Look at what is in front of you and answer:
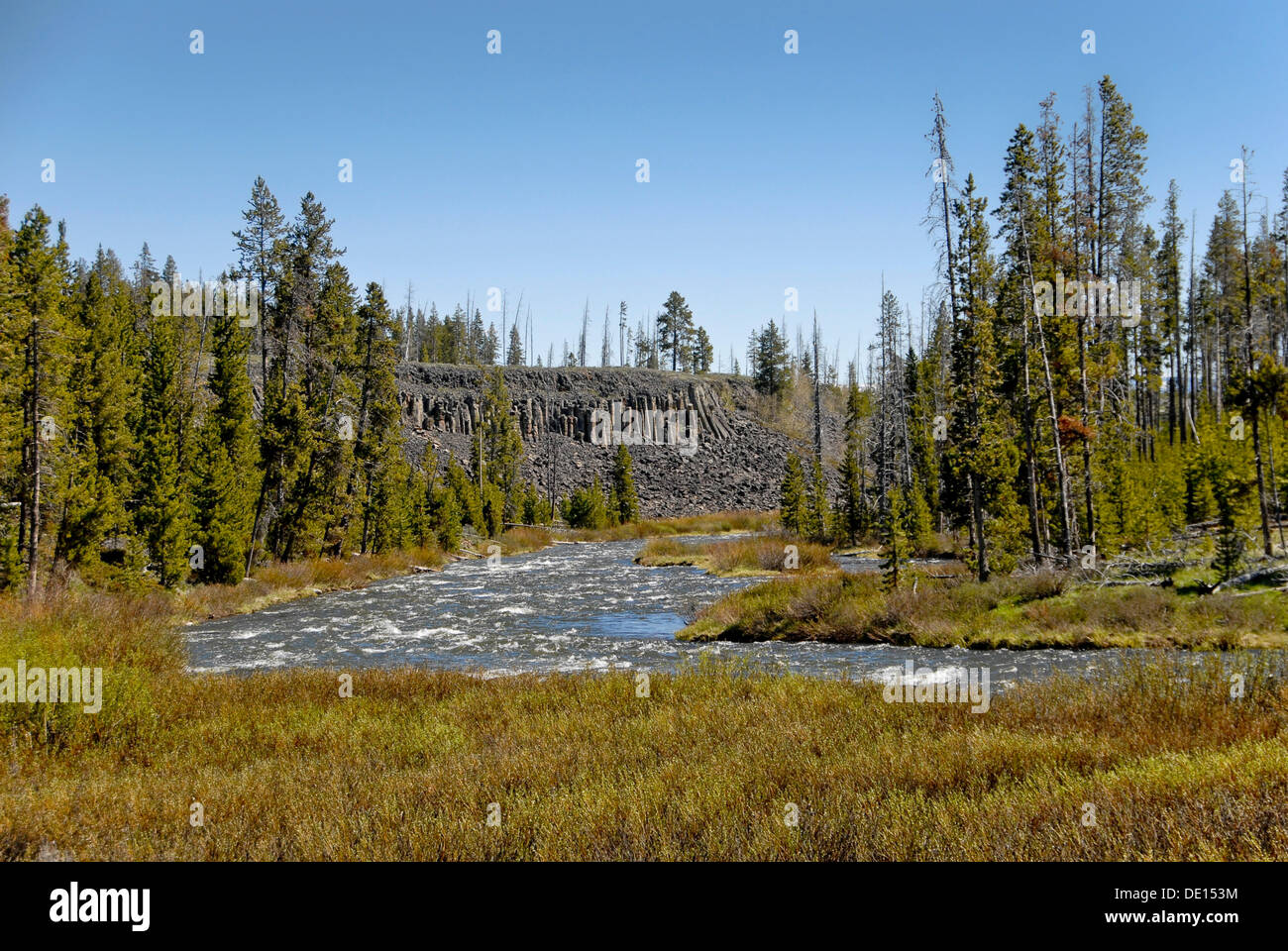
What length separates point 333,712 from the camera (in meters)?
11.1

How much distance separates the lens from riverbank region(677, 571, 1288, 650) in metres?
15.7

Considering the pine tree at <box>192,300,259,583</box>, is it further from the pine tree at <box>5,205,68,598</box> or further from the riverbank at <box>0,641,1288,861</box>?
the riverbank at <box>0,641,1288,861</box>

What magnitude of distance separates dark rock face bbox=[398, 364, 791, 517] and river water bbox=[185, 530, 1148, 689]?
47.4m

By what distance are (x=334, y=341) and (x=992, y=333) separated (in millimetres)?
29233

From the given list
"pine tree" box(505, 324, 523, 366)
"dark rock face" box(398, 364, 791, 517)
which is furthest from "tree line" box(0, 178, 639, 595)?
"pine tree" box(505, 324, 523, 366)

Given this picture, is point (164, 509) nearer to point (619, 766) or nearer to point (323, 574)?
point (323, 574)

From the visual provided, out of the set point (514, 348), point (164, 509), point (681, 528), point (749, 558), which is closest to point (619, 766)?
point (164, 509)

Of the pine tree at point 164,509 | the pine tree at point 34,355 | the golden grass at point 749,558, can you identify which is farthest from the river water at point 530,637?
the pine tree at point 34,355

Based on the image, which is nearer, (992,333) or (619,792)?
(619,792)
